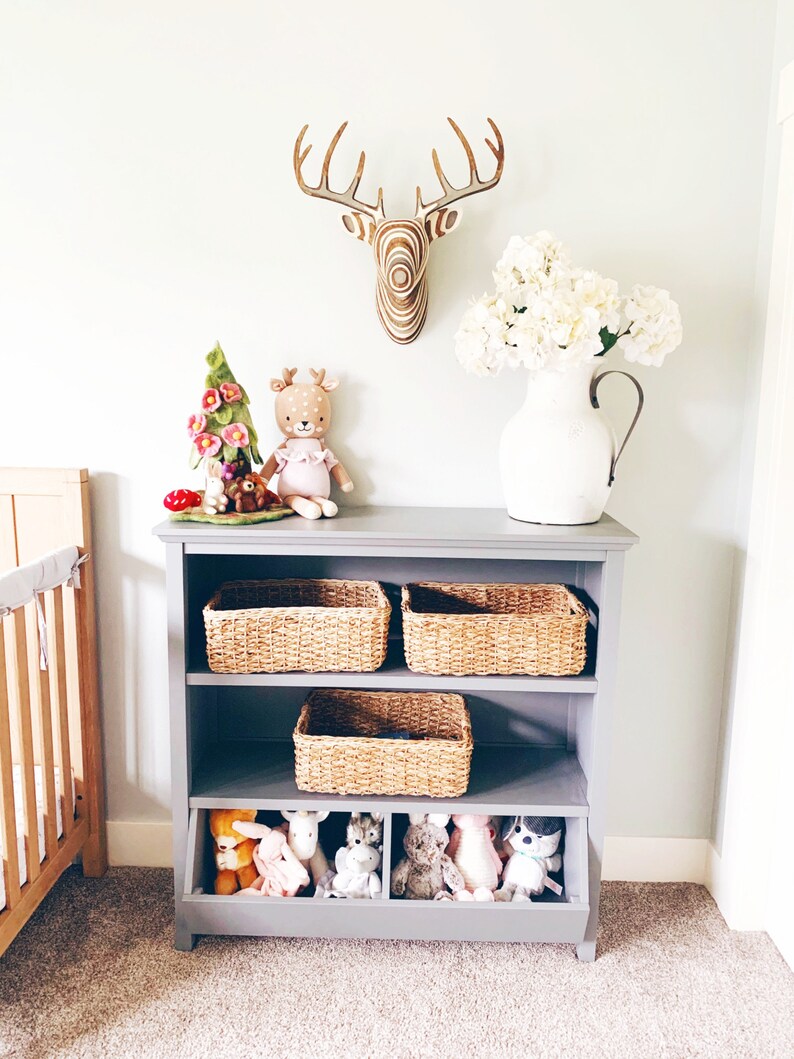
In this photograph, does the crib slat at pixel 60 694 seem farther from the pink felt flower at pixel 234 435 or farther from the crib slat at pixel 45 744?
the pink felt flower at pixel 234 435

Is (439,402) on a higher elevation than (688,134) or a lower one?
lower

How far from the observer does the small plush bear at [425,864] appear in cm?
188

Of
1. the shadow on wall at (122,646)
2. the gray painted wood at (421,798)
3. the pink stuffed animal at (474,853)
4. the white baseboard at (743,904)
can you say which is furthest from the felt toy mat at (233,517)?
the white baseboard at (743,904)

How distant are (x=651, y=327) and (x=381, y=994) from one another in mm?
1528

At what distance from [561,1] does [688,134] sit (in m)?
0.42

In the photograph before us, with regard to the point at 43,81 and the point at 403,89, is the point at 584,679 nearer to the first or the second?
the point at 403,89

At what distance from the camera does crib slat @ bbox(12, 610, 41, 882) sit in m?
1.67

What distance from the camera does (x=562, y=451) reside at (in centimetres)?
175

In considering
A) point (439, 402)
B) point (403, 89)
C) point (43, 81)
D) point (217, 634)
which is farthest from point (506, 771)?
point (43, 81)

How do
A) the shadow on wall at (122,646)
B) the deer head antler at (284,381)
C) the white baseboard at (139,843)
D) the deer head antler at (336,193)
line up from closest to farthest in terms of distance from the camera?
the deer head antler at (336,193) < the deer head antler at (284,381) < the shadow on wall at (122,646) < the white baseboard at (139,843)

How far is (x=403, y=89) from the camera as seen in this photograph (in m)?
1.88

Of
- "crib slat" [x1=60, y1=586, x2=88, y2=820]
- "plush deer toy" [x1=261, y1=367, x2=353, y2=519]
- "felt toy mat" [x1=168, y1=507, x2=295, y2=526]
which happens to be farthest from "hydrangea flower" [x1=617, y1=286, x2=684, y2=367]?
"crib slat" [x1=60, y1=586, x2=88, y2=820]

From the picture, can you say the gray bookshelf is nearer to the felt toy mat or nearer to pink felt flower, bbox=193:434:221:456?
the felt toy mat

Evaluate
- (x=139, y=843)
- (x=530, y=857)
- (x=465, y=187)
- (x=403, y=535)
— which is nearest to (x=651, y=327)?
(x=465, y=187)
